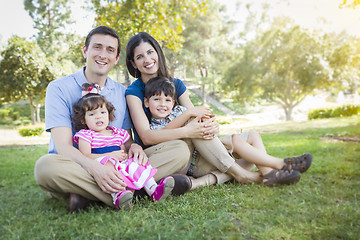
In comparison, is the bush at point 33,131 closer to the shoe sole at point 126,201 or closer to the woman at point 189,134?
the woman at point 189,134

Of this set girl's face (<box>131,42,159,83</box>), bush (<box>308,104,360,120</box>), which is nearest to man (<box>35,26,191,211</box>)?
girl's face (<box>131,42,159,83</box>)

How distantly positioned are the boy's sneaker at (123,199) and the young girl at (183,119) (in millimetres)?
927

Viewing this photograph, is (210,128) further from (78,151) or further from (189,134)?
(78,151)

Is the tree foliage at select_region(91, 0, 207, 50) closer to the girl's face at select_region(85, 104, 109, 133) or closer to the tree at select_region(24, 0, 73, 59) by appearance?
the girl's face at select_region(85, 104, 109, 133)

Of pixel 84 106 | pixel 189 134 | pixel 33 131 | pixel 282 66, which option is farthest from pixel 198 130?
pixel 282 66

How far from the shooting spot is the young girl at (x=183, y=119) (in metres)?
2.90

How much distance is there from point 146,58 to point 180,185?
141 cm

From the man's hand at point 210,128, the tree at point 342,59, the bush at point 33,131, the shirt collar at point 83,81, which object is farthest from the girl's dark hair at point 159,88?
the tree at point 342,59

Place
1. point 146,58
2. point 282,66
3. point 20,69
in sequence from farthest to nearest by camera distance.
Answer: point 282,66 < point 20,69 < point 146,58

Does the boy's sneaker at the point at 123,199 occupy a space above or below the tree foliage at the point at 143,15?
below

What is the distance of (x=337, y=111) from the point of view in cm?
1409

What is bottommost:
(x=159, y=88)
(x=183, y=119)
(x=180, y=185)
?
(x=180, y=185)

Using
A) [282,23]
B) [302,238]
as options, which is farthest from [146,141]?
[282,23]

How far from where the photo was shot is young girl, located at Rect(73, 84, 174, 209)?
94.2 inches
